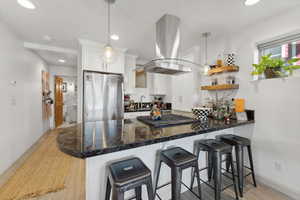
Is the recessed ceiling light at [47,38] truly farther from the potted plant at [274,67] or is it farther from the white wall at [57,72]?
the potted plant at [274,67]

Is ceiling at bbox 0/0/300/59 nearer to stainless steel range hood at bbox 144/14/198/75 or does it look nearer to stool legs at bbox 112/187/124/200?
stainless steel range hood at bbox 144/14/198/75

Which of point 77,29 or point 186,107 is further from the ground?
→ point 77,29

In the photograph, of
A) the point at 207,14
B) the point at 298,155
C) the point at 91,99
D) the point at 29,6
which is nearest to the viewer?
the point at 298,155

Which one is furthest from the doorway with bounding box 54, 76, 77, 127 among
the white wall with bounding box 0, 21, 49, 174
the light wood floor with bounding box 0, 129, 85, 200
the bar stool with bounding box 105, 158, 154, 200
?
the bar stool with bounding box 105, 158, 154, 200

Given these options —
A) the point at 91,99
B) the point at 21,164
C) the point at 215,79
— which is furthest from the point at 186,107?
the point at 21,164

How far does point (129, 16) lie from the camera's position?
179cm

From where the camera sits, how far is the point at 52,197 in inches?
60.5

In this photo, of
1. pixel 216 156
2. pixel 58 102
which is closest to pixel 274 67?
pixel 216 156

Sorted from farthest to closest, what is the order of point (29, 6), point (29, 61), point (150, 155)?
point (29, 61), point (29, 6), point (150, 155)

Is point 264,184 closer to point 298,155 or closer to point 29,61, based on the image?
point 298,155

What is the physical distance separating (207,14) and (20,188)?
12.3 ft

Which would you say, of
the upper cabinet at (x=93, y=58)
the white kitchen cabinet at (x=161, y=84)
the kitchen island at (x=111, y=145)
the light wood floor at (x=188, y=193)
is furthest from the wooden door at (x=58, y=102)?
the kitchen island at (x=111, y=145)

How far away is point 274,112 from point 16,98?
4521 mm

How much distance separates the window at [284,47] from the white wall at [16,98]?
4.35 m
